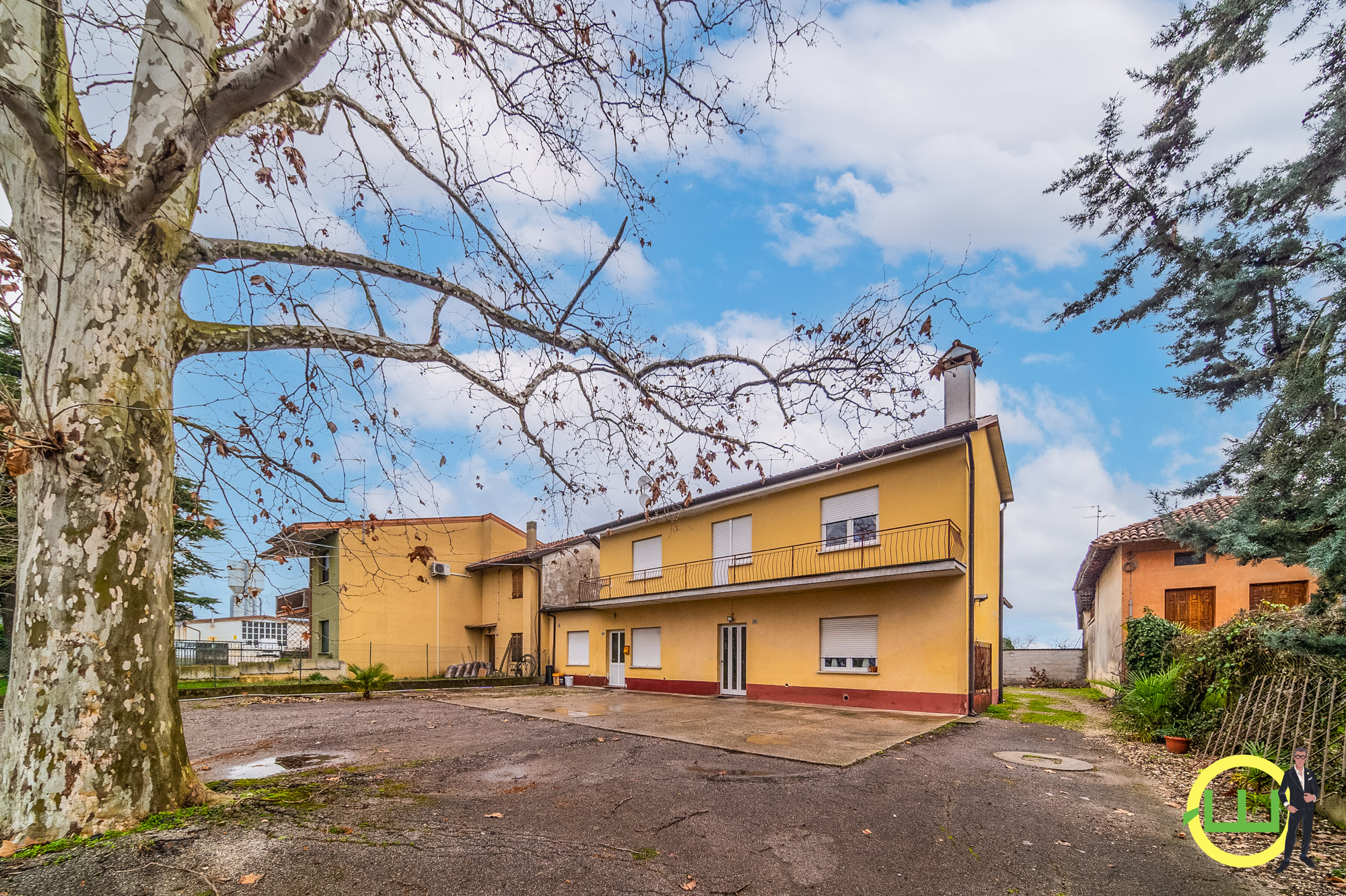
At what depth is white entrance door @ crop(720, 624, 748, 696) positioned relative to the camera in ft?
58.7

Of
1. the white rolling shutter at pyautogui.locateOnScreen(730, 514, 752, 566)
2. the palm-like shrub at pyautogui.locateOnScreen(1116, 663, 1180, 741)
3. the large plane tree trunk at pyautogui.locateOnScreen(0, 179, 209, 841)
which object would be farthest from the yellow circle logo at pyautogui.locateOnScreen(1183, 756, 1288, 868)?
the white rolling shutter at pyautogui.locateOnScreen(730, 514, 752, 566)

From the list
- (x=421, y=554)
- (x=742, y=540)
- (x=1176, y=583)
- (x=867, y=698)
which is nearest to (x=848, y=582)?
(x=867, y=698)

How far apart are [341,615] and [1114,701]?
985 inches

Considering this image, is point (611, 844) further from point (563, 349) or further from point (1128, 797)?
point (1128, 797)

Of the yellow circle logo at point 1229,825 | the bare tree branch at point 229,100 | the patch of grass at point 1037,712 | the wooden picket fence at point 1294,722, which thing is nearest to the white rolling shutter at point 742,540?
the patch of grass at point 1037,712

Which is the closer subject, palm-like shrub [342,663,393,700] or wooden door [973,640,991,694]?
wooden door [973,640,991,694]

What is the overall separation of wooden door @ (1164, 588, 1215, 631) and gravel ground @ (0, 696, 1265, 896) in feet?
39.7

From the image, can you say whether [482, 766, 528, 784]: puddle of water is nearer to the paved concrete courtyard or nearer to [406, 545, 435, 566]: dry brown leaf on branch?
the paved concrete courtyard

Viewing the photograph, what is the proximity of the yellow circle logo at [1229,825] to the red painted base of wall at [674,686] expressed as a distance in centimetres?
1362

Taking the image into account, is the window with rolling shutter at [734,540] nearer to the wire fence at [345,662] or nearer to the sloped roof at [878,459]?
the sloped roof at [878,459]

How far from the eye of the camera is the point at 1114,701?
1542 cm

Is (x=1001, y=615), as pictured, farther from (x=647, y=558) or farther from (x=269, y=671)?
(x=269, y=671)

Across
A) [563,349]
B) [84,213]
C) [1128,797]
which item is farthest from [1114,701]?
[84,213]

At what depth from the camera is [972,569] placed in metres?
13.6
